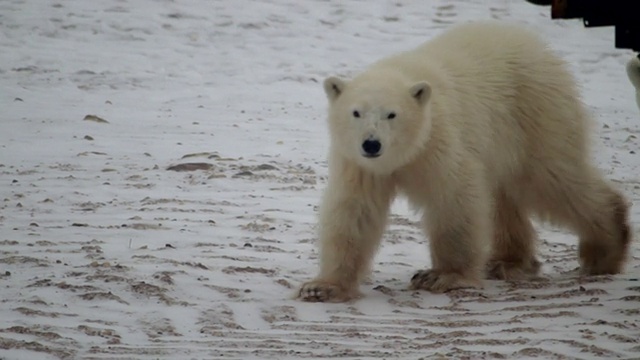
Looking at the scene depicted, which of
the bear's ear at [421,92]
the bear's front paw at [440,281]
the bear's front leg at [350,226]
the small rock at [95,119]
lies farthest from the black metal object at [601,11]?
the small rock at [95,119]

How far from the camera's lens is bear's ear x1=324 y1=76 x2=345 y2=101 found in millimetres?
6105

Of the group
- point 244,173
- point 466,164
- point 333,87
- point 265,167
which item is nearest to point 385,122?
point 333,87

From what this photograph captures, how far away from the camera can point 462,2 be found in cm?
1662

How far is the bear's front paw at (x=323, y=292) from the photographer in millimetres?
5844

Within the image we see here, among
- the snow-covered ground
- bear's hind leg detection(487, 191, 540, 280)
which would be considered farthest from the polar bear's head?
bear's hind leg detection(487, 191, 540, 280)

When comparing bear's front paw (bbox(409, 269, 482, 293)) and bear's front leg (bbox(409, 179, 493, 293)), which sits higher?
bear's front leg (bbox(409, 179, 493, 293))

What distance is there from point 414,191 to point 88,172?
Result: 3.56 metres

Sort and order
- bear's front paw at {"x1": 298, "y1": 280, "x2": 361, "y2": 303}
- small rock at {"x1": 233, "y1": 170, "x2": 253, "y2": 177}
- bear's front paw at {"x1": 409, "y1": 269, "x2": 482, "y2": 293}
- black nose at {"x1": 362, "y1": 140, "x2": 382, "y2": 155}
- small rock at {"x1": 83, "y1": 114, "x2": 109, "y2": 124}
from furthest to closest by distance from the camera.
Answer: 1. small rock at {"x1": 83, "y1": 114, "x2": 109, "y2": 124}
2. small rock at {"x1": 233, "y1": 170, "x2": 253, "y2": 177}
3. bear's front paw at {"x1": 409, "y1": 269, "x2": 482, "y2": 293}
4. bear's front paw at {"x1": 298, "y1": 280, "x2": 361, "y2": 303}
5. black nose at {"x1": 362, "y1": 140, "x2": 382, "y2": 155}

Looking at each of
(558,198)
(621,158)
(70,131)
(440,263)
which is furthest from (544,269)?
(70,131)

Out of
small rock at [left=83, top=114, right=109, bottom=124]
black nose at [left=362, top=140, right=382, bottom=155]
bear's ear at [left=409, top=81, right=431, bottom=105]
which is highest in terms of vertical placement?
bear's ear at [left=409, top=81, right=431, bottom=105]

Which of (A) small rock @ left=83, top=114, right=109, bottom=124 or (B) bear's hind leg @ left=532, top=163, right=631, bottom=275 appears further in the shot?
(A) small rock @ left=83, top=114, right=109, bottom=124

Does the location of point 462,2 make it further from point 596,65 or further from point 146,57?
point 146,57

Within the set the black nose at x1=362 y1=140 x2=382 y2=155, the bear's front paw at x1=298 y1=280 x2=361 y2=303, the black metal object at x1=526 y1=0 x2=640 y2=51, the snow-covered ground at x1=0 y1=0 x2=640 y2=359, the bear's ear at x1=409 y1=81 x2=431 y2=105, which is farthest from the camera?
the black metal object at x1=526 y1=0 x2=640 y2=51

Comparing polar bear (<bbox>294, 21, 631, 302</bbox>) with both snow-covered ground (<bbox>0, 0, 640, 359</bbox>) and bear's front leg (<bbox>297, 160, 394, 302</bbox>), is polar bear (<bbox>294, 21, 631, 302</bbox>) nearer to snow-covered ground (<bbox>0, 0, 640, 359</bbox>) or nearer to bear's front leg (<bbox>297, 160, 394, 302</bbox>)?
bear's front leg (<bbox>297, 160, 394, 302</bbox>)
